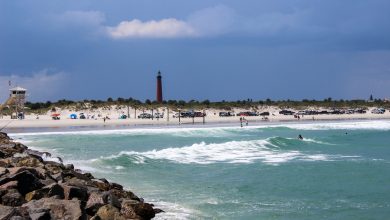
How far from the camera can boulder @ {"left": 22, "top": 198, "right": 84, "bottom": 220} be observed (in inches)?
409

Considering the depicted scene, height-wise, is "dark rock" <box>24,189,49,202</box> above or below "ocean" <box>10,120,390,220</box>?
above

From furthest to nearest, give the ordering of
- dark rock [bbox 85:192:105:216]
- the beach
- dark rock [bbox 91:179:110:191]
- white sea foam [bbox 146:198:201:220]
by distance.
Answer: the beach
dark rock [bbox 91:179:110:191]
white sea foam [bbox 146:198:201:220]
dark rock [bbox 85:192:105:216]

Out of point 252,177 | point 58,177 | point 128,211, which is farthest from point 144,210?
point 252,177

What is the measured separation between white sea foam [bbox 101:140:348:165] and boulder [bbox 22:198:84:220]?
16908 millimetres

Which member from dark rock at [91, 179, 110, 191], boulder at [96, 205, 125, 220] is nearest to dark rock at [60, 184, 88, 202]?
boulder at [96, 205, 125, 220]

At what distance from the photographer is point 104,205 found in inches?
458

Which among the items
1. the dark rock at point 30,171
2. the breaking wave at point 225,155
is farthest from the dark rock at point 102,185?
the breaking wave at point 225,155

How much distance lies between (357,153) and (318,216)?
1876cm

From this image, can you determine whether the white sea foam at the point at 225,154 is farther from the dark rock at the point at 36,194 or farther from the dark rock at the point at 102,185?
the dark rock at the point at 36,194

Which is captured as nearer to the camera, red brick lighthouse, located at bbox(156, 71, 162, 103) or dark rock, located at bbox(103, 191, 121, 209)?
dark rock, located at bbox(103, 191, 121, 209)

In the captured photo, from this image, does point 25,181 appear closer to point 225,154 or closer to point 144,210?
point 144,210

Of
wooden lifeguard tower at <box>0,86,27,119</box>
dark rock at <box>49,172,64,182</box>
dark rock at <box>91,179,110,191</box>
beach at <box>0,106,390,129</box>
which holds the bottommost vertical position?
dark rock at <box>91,179,110,191</box>

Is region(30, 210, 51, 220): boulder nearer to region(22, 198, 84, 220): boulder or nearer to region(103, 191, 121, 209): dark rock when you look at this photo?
region(22, 198, 84, 220): boulder

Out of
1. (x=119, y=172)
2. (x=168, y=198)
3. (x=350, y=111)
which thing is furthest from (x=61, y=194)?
(x=350, y=111)
